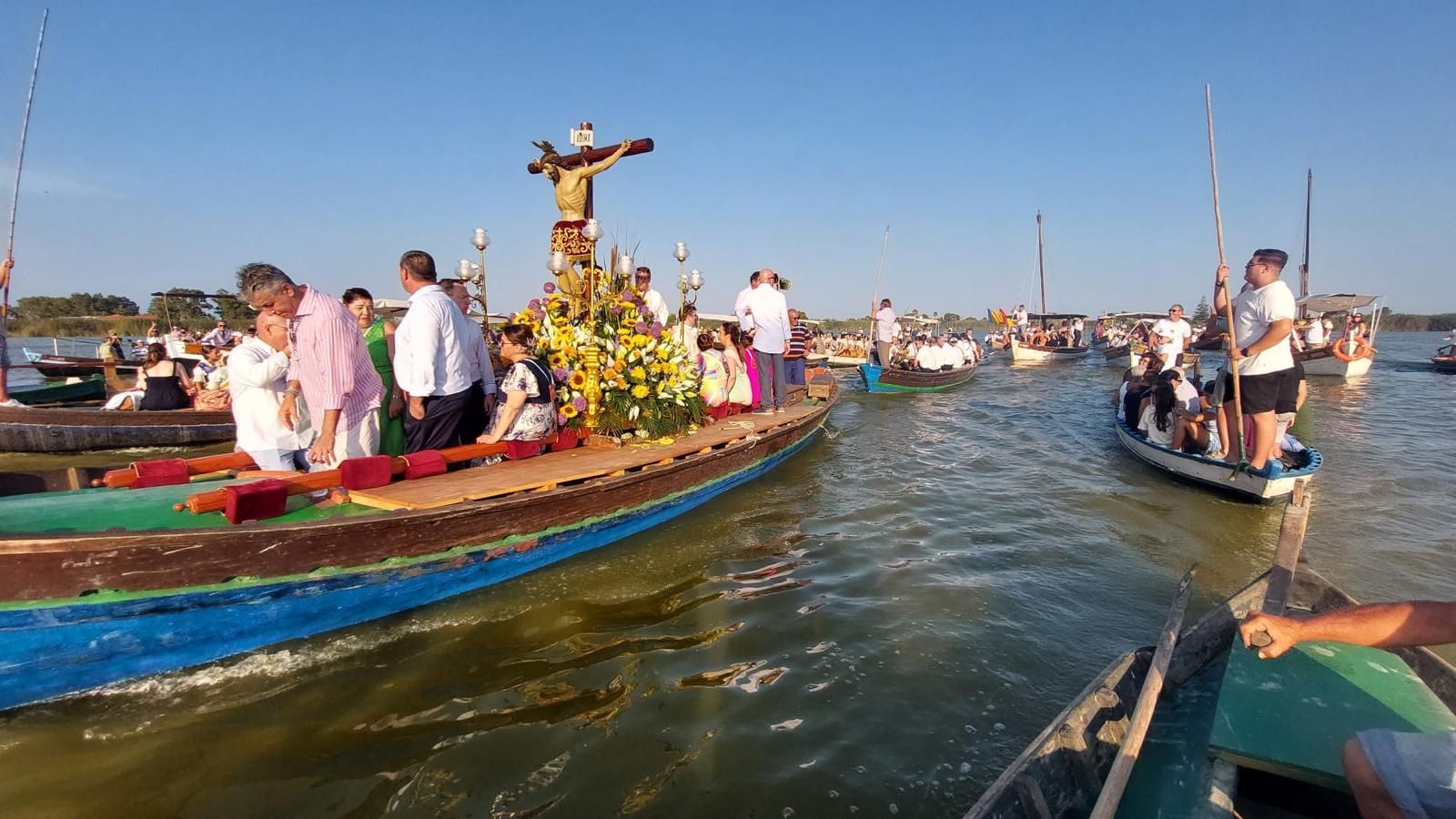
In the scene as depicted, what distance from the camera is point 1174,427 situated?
9.05 meters

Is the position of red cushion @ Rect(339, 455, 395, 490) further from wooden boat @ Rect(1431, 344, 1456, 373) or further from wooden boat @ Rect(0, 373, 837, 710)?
wooden boat @ Rect(1431, 344, 1456, 373)

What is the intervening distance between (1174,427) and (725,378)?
6814mm

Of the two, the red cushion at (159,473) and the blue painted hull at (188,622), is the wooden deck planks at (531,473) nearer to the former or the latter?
the blue painted hull at (188,622)

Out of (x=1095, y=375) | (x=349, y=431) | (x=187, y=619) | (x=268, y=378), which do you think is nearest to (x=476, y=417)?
(x=349, y=431)

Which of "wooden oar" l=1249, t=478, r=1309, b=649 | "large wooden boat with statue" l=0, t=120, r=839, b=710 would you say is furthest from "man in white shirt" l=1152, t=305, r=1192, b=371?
"large wooden boat with statue" l=0, t=120, r=839, b=710

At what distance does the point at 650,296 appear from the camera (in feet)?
28.7

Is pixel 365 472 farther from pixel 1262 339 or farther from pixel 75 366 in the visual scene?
pixel 75 366

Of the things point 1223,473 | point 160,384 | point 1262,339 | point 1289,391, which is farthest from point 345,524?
point 160,384

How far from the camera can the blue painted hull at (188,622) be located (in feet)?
9.89

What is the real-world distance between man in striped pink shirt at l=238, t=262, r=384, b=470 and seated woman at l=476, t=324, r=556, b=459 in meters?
1.23

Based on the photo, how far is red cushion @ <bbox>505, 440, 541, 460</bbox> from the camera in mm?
5793

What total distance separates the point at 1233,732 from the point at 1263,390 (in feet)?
19.7

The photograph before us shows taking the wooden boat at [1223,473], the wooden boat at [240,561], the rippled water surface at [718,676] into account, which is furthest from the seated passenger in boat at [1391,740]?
the wooden boat at [1223,473]

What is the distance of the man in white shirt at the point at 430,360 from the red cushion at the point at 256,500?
1.46m
